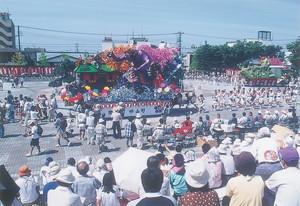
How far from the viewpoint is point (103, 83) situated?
26.0 meters

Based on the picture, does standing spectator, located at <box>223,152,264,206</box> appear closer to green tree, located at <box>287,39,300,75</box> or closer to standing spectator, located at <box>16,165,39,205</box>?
standing spectator, located at <box>16,165,39,205</box>

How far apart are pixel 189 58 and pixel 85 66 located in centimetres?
5892

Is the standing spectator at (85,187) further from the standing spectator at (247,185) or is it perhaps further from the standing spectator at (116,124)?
the standing spectator at (116,124)

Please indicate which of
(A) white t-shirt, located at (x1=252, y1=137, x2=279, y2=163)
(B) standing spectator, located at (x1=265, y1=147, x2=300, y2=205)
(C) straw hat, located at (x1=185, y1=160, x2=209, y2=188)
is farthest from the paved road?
(B) standing spectator, located at (x1=265, y1=147, x2=300, y2=205)

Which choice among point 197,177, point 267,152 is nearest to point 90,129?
point 267,152

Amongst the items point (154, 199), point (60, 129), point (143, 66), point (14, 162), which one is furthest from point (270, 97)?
point (154, 199)

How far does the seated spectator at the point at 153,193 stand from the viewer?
3182mm

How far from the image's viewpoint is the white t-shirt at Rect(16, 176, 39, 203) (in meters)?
6.15

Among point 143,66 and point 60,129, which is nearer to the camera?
point 60,129

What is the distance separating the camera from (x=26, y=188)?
6.16 meters

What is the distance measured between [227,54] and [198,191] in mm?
56768

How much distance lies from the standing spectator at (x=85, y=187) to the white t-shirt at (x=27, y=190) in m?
1.19

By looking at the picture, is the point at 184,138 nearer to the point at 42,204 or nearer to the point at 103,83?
the point at 42,204

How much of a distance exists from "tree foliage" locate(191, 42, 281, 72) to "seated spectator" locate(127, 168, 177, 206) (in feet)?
186
